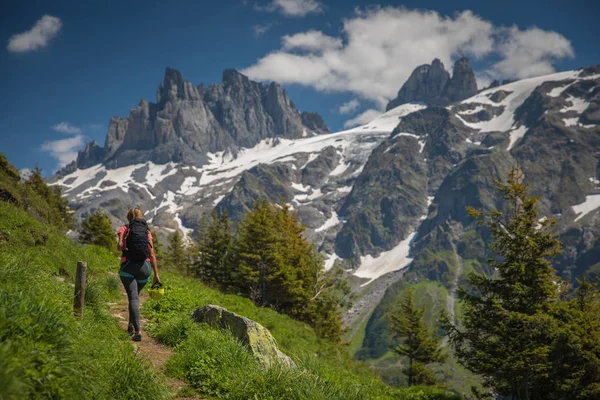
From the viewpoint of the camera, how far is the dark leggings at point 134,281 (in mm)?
8391

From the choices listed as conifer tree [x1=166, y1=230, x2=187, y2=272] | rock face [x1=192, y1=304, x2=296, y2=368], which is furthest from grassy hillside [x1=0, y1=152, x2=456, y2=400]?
conifer tree [x1=166, y1=230, x2=187, y2=272]

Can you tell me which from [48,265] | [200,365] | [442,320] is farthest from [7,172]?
Answer: [442,320]

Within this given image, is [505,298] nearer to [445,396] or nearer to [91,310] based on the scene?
[445,396]

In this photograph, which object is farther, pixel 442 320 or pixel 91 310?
pixel 442 320

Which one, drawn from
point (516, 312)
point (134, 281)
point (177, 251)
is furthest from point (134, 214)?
point (177, 251)

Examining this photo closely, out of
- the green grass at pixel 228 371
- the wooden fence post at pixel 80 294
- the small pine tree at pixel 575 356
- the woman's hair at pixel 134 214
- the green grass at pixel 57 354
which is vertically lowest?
the small pine tree at pixel 575 356

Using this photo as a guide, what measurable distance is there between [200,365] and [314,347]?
1133 centimetres

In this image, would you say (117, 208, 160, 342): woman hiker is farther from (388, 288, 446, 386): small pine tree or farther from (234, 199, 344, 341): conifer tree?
(388, 288, 446, 386): small pine tree

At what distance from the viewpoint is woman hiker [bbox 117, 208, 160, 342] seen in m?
8.44

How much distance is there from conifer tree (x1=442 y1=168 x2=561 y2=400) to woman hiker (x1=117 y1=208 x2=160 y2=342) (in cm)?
1556

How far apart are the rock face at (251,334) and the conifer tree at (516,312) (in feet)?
42.9

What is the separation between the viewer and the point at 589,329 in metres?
17.6

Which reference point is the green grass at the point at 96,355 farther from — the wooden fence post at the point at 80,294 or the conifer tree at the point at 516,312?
the conifer tree at the point at 516,312

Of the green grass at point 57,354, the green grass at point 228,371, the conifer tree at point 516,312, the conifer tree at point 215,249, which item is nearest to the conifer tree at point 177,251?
the conifer tree at point 215,249
